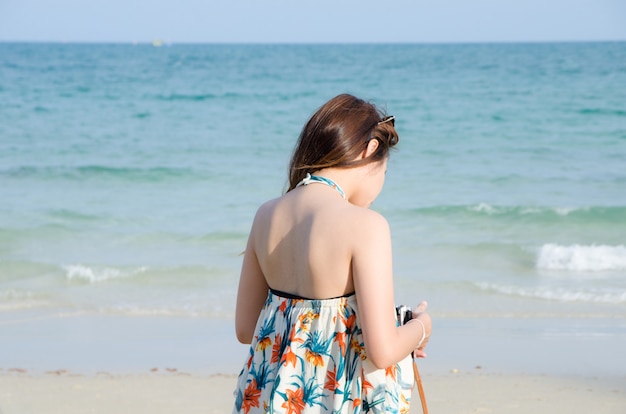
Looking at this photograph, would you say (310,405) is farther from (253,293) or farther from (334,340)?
(253,293)

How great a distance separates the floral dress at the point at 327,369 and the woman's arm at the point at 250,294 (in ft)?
0.41

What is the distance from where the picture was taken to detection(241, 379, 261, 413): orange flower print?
2.03 meters

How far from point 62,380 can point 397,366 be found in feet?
11.8

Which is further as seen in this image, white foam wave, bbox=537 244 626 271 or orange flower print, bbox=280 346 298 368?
white foam wave, bbox=537 244 626 271

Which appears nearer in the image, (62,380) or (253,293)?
(253,293)

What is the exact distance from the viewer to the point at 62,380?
500cm

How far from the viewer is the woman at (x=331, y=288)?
1812 millimetres

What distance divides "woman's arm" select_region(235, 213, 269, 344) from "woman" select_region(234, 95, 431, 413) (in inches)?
1.8

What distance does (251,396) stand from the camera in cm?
205

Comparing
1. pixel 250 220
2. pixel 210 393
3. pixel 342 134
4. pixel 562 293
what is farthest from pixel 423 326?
pixel 250 220

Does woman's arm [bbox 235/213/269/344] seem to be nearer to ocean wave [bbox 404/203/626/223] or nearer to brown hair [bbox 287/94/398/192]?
brown hair [bbox 287/94/398/192]

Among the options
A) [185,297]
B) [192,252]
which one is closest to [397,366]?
[185,297]

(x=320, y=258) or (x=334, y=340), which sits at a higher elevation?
(x=320, y=258)

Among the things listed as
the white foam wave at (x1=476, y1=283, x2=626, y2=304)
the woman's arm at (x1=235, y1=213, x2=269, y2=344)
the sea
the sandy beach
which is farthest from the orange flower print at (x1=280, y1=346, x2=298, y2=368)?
the white foam wave at (x1=476, y1=283, x2=626, y2=304)
